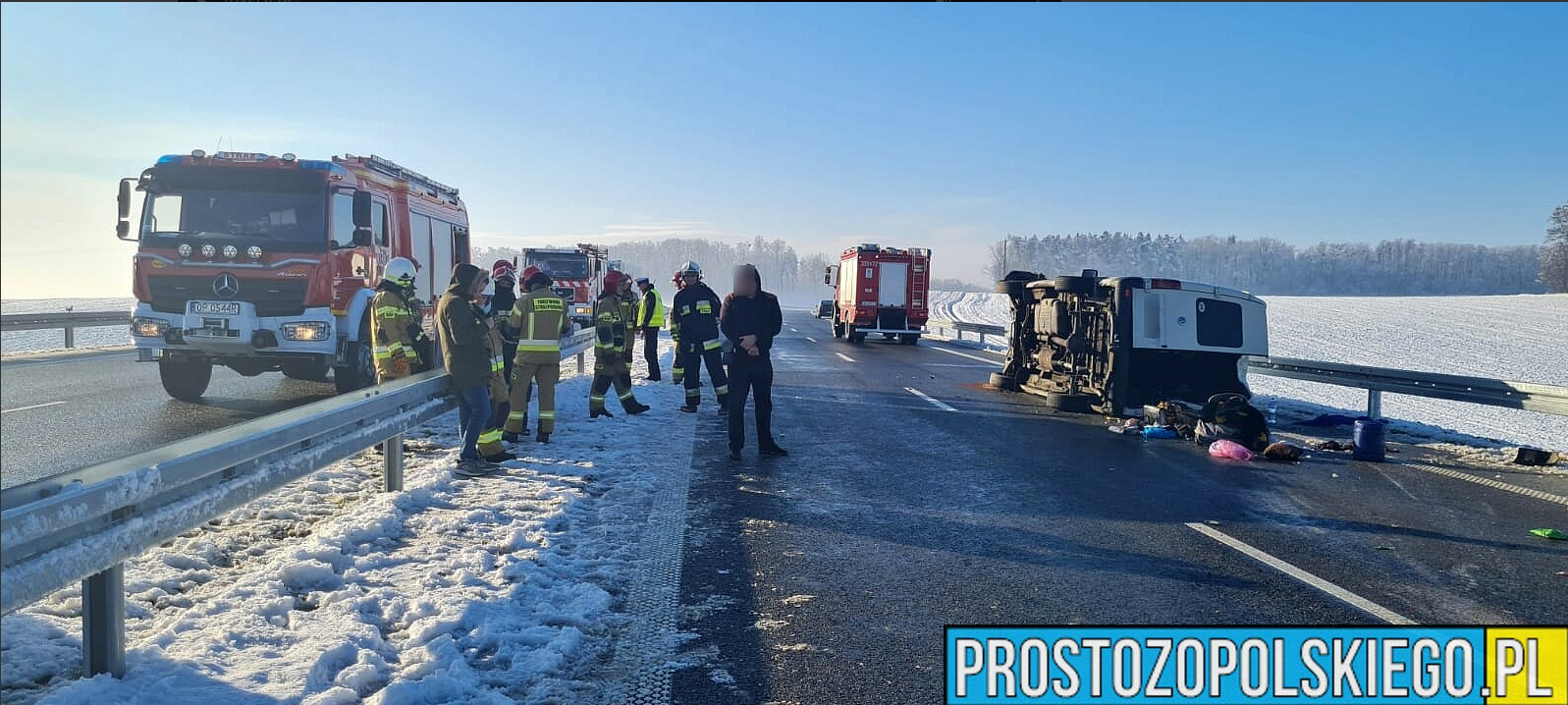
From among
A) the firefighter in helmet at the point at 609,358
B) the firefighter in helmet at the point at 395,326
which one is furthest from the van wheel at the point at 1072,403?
the firefighter in helmet at the point at 395,326

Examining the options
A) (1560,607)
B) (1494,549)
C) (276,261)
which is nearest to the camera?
(1560,607)

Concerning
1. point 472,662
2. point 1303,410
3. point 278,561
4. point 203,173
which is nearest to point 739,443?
point 278,561

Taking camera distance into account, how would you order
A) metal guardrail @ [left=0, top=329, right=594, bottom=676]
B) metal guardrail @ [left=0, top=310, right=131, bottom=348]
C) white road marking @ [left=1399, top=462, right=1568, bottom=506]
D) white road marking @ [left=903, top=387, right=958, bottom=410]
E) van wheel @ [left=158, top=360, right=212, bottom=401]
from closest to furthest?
metal guardrail @ [left=0, top=329, right=594, bottom=676] < white road marking @ [left=1399, top=462, right=1568, bottom=506] < van wheel @ [left=158, top=360, right=212, bottom=401] < white road marking @ [left=903, top=387, right=958, bottom=410] < metal guardrail @ [left=0, top=310, right=131, bottom=348]

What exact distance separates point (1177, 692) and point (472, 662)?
2.72 meters

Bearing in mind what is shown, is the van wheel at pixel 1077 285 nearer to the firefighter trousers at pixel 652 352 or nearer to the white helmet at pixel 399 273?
the firefighter trousers at pixel 652 352

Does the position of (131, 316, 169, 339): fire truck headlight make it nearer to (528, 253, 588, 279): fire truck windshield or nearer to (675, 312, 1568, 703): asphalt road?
(675, 312, 1568, 703): asphalt road

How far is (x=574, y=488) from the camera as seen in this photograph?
6.99 metres

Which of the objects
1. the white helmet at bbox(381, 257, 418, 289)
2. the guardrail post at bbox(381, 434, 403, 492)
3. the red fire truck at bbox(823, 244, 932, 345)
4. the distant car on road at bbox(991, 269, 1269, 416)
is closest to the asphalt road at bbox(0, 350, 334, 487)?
the white helmet at bbox(381, 257, 418, 289)

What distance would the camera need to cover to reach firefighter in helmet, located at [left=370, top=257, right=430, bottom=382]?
8062mm

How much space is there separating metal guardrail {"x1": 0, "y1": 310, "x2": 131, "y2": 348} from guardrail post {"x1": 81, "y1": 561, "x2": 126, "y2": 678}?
1744cm

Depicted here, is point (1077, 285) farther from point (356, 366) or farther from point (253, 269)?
point (253, 269)

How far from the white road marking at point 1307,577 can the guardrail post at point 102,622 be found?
525cm

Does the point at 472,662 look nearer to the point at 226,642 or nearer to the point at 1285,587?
the point at 226,642

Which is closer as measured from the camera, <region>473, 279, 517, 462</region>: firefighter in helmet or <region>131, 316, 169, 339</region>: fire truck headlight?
<region>473, 279, 517, 462</region>: firefighter in helmet
